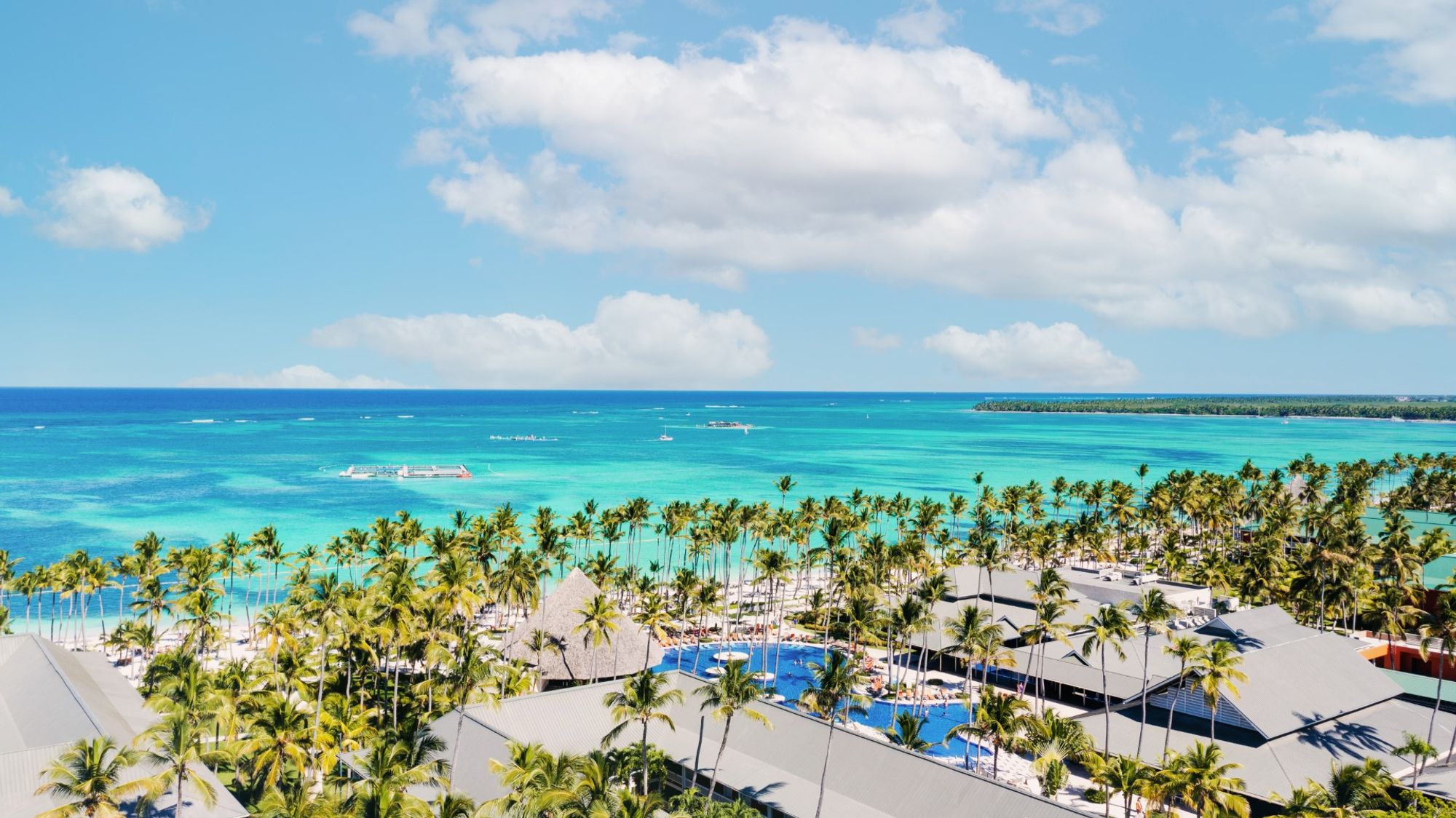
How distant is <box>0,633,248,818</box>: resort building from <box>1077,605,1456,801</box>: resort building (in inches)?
1661

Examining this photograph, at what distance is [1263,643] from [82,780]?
5506cm

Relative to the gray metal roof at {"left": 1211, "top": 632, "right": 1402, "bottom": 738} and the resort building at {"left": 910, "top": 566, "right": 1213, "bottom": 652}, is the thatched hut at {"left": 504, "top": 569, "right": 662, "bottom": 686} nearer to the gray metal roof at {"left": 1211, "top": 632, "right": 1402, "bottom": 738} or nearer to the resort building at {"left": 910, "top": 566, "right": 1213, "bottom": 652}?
the resort building at {"left": 910, "top": 566, "right": 1213, "bottom": 652}

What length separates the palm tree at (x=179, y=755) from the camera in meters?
27.7

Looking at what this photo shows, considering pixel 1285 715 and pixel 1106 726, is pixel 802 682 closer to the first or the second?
pixel 1106 726

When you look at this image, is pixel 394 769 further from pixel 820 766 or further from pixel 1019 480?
pixel 1019 480

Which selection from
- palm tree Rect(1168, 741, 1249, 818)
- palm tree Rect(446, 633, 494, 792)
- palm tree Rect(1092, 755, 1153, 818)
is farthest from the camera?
palm tree Rect(446, 633, 494, 792)

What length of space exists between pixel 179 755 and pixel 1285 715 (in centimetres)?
4811

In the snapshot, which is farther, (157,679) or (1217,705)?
(157,679)

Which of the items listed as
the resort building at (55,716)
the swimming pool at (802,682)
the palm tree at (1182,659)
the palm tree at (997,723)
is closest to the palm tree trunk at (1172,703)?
the palm tree at (1182,659)

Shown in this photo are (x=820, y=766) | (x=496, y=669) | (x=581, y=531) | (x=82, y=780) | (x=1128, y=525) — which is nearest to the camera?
(x=82, y=780)

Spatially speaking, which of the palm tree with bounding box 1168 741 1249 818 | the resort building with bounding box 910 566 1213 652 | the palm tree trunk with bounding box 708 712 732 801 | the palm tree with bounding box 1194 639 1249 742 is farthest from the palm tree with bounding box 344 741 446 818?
the resort building with bounding box 910 566 1213 652

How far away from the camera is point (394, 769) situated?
93.2 ft

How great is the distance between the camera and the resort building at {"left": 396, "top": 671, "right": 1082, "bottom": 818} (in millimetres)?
32719

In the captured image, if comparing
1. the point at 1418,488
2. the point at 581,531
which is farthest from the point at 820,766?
the point at 1418,488
